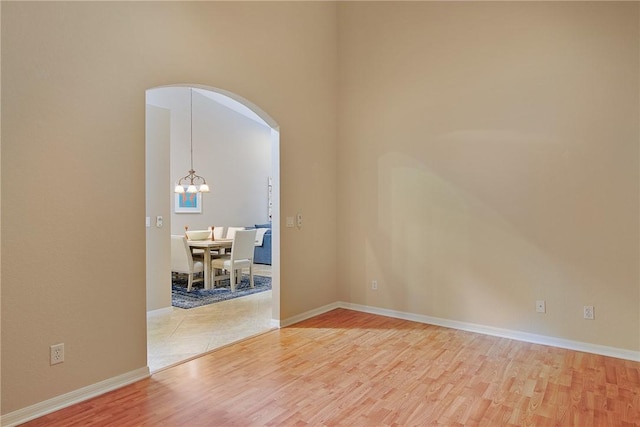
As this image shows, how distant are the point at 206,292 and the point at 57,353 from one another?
11.6 ft

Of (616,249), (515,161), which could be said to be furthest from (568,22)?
(616,249)

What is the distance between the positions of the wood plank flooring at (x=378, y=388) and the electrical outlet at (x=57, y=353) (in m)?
0.31

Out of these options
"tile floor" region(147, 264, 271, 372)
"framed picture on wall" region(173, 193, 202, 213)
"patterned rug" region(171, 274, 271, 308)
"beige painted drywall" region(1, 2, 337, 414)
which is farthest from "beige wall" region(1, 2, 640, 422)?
"framed picture on wall" region(173, 193, 202, 213)

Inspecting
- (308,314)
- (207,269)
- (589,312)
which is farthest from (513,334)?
(207,269)

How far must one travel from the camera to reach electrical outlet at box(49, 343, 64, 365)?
8.41ft

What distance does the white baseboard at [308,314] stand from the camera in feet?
14.4

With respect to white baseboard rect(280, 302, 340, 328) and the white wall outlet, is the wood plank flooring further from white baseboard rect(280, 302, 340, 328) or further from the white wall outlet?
white baseboard rect(280, 302, 340, 328)

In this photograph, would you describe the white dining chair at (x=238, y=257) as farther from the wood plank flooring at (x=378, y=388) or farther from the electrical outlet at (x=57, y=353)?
the electrical outlet at (x=57, y=353)

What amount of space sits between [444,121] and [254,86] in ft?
6.66

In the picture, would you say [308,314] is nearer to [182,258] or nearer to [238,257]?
[238,257]

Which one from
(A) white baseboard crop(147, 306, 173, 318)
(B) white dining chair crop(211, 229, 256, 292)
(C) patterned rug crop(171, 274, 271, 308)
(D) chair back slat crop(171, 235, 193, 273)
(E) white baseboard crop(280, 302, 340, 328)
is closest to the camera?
(E) white baseboard crop(280, 302, 340, 328)

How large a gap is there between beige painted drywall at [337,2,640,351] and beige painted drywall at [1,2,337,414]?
6.13ft

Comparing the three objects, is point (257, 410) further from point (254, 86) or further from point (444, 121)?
point (444, 121)

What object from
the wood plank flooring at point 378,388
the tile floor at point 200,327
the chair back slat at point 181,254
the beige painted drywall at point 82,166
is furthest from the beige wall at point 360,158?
the chair back slat at point 181,254
